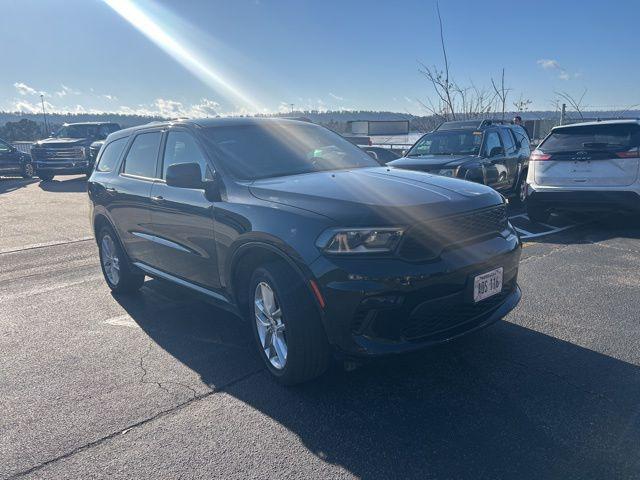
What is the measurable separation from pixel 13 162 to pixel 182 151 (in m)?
19.1

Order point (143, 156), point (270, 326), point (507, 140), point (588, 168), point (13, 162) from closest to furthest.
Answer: point (270, 326), point (143, 156), point (588, 168), point (507, 140), point (13, 162)

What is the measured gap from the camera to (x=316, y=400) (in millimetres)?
3395

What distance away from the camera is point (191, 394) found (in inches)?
140

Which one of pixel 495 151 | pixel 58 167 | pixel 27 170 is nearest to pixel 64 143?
pixel 58 167

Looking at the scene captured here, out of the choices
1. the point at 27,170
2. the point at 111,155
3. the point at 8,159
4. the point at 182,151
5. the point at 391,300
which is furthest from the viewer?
the point at 27,170

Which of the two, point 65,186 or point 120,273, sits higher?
point 120,273

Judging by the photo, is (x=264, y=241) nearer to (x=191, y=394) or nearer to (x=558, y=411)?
(x=191, y=394)

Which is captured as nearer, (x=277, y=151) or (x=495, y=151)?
(x=277, y=151)

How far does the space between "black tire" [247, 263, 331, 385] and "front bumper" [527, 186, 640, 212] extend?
601 cm

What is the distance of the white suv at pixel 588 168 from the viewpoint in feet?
24.6

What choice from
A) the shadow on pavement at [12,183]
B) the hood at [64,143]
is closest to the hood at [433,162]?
the shadow on pavement at [12,183]

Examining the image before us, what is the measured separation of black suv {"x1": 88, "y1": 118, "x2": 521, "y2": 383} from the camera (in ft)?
10.2

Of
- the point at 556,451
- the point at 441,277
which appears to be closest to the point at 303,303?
the point at 441,277

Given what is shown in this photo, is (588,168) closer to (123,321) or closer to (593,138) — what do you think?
(593,138)
